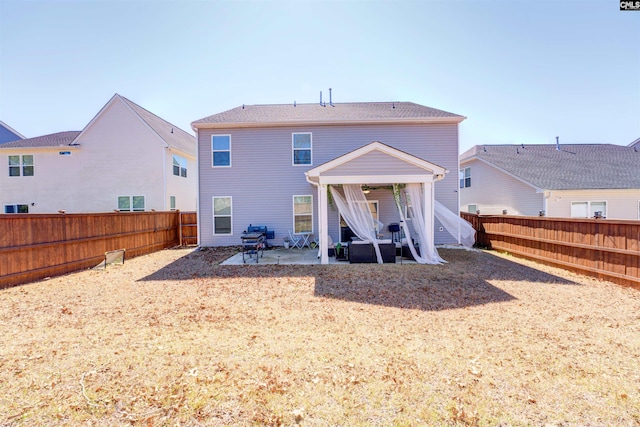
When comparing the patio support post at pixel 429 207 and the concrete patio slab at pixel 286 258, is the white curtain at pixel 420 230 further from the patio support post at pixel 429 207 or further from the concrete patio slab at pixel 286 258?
the concrete patio slab at pixel 286 258

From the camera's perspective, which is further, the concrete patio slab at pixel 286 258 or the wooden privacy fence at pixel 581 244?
the concrete patio slab at pixel 286 258

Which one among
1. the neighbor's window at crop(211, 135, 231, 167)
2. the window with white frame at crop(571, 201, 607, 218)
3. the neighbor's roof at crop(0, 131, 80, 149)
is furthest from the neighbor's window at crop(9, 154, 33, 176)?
the window with white frame at crop(571, 201, 607, 218)

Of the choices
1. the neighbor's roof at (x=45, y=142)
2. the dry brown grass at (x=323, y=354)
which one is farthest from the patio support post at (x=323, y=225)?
the neighbor's roof at (x=45, y=142)

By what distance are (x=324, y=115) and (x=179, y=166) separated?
29.9 feet

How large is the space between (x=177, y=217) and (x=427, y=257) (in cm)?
1151

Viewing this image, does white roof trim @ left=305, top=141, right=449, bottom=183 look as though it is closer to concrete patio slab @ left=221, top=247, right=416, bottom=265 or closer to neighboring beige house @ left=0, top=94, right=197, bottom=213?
concrete patio slab @ left=221, top=247, right=416, bottom=265

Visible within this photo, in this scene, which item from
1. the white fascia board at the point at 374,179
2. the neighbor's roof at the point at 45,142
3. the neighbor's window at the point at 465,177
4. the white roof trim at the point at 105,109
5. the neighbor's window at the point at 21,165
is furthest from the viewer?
the neighbor's window at the point at 465,177

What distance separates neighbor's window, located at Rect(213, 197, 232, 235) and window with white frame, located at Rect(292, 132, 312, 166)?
343 centimetres

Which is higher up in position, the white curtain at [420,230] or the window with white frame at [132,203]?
the window with white frame at [132,203]

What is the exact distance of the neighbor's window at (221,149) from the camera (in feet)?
38.6

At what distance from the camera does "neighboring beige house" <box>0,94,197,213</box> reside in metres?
14.1

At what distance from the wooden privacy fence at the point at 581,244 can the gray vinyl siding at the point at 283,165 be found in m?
2.70

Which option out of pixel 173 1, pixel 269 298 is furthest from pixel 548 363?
pixel 173 1

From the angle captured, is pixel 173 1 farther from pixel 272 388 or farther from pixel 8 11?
pixel 272 388
